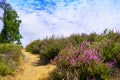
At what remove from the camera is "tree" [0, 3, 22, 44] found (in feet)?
78.2

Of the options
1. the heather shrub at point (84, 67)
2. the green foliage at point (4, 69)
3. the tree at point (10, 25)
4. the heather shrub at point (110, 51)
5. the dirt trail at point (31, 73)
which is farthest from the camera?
the tree at point (10, 25)

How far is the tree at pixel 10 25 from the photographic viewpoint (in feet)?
78.2

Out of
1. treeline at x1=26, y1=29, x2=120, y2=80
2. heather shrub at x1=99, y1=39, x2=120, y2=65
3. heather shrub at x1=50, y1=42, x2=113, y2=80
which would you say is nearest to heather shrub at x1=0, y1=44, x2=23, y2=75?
treeline at x1=26, y1=29, x2=120, y2=80

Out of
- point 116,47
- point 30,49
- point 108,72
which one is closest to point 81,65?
point 108,72

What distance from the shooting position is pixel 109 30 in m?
10.5

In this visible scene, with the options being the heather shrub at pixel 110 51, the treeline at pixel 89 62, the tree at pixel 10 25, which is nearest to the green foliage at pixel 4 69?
the treeline at pixel 89 62

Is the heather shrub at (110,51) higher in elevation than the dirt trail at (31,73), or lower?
higher

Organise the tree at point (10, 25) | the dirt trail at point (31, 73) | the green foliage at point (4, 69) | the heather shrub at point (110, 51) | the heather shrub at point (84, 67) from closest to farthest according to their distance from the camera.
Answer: the heather shrub at point (84, 67) < the heather shrub at point (110, 51) < the dirt trail at point (31, 73) < the green foliage at point (4, 69) < the tree at point (10, 25)

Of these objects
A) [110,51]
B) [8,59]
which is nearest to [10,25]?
[8,59]

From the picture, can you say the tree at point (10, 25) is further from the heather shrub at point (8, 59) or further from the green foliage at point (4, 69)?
the green foliage at point (4, 69)

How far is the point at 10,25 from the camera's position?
2370 cm

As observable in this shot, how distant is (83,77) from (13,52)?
5.22m

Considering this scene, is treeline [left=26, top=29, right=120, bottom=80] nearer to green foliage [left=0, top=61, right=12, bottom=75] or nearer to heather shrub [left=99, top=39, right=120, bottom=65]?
heather shrub [left=99, top=39, right=120, bottom=65]

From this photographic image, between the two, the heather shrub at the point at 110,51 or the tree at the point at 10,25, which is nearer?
the heather shrub at the point at 110,51
